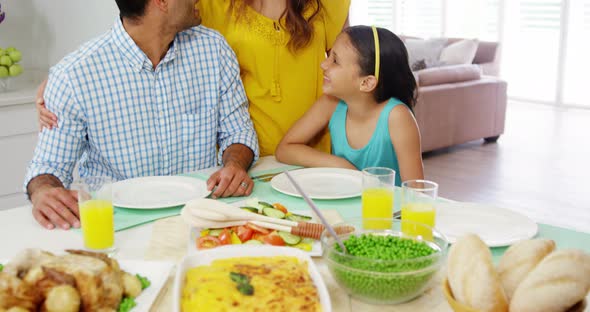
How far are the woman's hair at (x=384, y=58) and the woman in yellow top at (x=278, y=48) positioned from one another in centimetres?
23

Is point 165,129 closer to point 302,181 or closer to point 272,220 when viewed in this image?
point 302,181

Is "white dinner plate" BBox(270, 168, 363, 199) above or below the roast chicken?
below

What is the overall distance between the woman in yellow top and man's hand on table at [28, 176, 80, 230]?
956 mm

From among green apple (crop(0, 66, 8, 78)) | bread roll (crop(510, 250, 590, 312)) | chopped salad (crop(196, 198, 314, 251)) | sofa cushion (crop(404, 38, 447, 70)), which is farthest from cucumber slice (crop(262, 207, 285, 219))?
sofa cushion (crop(404, 38, 447, 70))

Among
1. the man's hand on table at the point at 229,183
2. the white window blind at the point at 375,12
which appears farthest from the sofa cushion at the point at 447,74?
the man's hand on table at the point at 229,183

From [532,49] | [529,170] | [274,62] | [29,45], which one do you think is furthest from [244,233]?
[532,49]

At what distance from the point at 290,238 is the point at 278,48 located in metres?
1.15

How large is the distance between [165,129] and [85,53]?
1.17 ft

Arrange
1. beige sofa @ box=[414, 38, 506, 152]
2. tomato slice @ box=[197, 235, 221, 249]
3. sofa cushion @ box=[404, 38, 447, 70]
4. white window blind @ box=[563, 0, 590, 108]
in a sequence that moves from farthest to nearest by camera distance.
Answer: white window blind @ box=[563, 0, 590, 108], sofa cushion @ box=[404, 38, 447, 70], beige sofa @ box=[414, 38, 506, 152], tomato slice @ box=[197, 235, 221, 249]

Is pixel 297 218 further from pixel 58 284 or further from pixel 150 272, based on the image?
pixel 58 284

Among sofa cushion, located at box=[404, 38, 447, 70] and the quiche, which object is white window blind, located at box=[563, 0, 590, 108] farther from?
the quiche

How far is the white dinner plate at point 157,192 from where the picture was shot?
173cm

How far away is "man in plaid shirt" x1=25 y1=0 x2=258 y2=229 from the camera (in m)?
2.06

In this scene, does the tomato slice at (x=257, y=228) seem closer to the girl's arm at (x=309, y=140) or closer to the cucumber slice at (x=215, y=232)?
the cucumber slice at (x=215, y=232)
